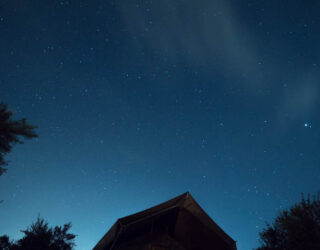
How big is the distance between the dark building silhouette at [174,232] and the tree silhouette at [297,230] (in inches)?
415

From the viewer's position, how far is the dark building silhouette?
860 centimetres

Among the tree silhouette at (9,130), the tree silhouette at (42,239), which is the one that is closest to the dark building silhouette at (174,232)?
the tree silhouette at (9,130)

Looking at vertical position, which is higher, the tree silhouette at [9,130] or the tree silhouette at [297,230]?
the tree silhouette at [9,130]

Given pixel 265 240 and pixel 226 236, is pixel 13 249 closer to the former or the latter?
pixel 226 236

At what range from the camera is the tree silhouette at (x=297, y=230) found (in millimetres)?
15281

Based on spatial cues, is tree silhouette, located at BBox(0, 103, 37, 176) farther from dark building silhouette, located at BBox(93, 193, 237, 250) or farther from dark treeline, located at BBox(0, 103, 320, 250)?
dark building silhouette, located at BBox(93, 193, 237, 250)


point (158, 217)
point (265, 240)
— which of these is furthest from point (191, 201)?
point (265, 240)

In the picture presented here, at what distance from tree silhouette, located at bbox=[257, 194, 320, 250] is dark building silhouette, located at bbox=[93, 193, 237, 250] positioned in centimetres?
1053

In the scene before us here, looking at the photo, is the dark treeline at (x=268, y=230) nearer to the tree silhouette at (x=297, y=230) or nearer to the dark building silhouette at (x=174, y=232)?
the tree silhouette at (x=297, y=230)

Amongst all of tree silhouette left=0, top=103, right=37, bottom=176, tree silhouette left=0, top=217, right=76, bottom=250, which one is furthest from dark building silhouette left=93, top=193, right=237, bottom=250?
tree silhouette left=0, top=217, right=76, bottom=250

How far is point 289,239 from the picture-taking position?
16453mm

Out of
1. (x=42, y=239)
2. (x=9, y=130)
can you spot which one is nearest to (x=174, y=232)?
(x=9, y=130)

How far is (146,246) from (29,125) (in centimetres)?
1021

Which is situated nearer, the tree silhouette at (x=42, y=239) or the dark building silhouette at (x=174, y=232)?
Result: the dark building silhouette at (x=174, y=232)
